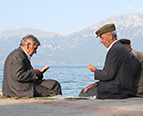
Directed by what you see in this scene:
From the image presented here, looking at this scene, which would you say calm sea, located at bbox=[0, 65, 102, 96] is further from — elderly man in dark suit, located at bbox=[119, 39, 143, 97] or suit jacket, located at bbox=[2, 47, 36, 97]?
elderly man in dark suit, located at bbox=[119, 39, 143, 97]

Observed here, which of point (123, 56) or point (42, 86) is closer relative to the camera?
point (123, 56)

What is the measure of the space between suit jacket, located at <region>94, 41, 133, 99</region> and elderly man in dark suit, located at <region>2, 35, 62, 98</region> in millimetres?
1432

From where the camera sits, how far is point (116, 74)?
21.9ft

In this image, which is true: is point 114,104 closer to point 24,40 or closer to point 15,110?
point 15,110

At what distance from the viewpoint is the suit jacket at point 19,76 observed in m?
7.02

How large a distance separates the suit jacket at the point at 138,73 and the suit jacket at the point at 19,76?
2490mm

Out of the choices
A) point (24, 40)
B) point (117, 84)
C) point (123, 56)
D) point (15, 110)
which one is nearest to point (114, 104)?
point (117, 84)

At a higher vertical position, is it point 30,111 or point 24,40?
point 24,40

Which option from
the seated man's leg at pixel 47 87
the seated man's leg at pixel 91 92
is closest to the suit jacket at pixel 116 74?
the seated man's leg at pixel 91 92

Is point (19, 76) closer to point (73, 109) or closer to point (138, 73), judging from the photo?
point (73, 109)

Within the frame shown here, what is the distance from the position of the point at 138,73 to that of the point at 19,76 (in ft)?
9.59

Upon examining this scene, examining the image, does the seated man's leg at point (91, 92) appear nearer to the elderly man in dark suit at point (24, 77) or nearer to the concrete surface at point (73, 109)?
the elderly man in dark suit at point (24, 77)

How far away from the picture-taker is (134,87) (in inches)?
281

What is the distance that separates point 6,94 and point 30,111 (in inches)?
92.7
